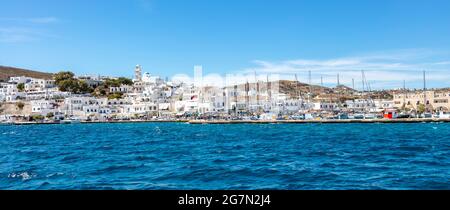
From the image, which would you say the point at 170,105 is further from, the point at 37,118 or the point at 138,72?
the point at 138,72

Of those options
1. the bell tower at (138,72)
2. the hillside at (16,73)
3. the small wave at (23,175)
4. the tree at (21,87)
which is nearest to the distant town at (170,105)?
the tree at (21,87)

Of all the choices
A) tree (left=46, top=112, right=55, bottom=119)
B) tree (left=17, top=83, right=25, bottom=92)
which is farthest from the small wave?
tree (left=17, top=83, right=25, bottom=92)

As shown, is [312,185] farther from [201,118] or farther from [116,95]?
[116,95]

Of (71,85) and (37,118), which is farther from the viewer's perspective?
(71,85)

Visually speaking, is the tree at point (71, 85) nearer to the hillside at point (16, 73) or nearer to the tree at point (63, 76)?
the tree at point (63, 76)

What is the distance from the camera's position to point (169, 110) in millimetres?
96438

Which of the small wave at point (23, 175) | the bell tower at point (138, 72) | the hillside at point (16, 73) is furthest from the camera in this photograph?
the hillside at point (16, 73)

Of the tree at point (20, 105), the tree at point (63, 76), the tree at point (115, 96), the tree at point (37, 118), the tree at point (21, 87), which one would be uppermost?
the tree at point (63, 76)

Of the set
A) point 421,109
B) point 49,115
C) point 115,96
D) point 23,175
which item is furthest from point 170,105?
point 23,175

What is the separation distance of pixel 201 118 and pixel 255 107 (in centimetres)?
1909

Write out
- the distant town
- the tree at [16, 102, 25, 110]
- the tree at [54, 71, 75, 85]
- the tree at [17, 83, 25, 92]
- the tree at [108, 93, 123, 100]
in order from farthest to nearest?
1. the tree at [54, 71, 75, 85]
2. the tree at [17, 83, 25, 92]
3. the tree at [108, 93, 123, 100]
4. the tree at [16, 102, 25, 110]
5. the distant town

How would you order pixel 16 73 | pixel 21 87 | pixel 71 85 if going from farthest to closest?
pixel 16 73, pixel 21 87, pixel 71 85

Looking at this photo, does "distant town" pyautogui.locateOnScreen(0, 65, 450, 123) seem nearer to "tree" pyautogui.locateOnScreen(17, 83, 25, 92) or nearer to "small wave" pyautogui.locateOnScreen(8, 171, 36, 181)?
"tree" pyautogui.locateOnScreen(17, 83, 25, 92)
